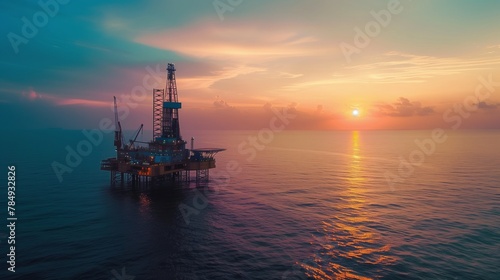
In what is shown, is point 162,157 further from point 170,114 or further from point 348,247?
point 348,247

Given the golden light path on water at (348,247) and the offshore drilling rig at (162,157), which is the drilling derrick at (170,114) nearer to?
the offshore drilling rig at (162,157)

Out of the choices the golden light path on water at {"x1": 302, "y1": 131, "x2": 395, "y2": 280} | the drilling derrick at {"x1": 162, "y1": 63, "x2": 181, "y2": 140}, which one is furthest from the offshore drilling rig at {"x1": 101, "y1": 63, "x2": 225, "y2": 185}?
the golden light path on water at {"x1": 302, "y1": 131, "x2": 395, "y2": 280}

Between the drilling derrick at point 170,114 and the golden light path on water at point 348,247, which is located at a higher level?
the drilling derrick at point 170,114

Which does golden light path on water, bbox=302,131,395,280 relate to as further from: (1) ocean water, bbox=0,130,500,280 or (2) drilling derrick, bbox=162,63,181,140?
(2) drilling derrick, bbox=162,63,181,140

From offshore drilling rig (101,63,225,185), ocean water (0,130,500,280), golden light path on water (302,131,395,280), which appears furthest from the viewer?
offshore drilling rig (101,63,225,185)

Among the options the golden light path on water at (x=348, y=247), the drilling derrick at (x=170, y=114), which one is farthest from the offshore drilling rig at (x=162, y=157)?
the golden light path on water at (x=348, y=247)

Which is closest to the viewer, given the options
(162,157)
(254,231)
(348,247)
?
(348,247)

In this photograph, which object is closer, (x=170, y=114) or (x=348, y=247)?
(x=348, y=247)

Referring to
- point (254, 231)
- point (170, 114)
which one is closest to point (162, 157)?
point (170, 114)
